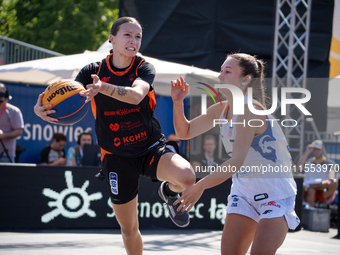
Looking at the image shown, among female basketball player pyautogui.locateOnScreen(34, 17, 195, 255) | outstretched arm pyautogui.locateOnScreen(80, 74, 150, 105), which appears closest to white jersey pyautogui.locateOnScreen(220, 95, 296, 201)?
female basketball player pyautogui.locateOnScreen(34, 17, 195, 255)

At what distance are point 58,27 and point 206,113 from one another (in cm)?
2367

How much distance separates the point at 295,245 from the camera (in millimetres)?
6883

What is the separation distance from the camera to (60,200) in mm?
7285

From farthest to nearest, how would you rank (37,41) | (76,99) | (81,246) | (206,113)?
(37,41)
(81,246)
(206,113)
(76,99)

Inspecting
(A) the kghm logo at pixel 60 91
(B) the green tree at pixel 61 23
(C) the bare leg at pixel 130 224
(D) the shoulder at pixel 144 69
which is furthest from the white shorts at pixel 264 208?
(B) the green tree at pixel 61 23

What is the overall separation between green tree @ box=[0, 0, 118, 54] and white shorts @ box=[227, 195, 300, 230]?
75.6 ft

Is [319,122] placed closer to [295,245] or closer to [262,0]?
[262,0]

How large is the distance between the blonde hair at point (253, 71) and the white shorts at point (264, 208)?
0.83m

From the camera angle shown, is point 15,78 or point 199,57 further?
point 199,57

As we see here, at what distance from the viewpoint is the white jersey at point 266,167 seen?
3336 millimetres

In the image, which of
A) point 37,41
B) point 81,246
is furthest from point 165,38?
point 37,41


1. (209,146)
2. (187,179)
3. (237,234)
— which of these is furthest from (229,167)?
(209,146)

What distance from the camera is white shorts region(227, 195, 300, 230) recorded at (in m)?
3.23

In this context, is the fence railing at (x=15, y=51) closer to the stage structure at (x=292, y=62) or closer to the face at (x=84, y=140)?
the face at (x=84, y=140)
